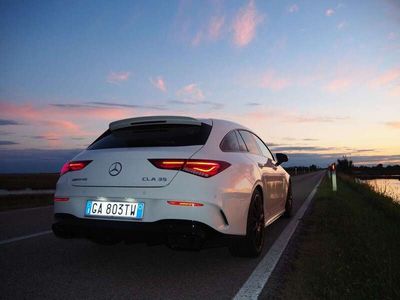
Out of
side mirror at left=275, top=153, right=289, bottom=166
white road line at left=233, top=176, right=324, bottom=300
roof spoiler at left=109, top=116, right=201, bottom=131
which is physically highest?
roof spoiler at left=109, top=116, right=201, bottom=131

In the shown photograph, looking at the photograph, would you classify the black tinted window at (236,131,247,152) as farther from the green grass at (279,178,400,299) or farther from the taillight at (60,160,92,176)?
the taillight at (60,160,92,176)

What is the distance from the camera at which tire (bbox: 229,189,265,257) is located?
471cm

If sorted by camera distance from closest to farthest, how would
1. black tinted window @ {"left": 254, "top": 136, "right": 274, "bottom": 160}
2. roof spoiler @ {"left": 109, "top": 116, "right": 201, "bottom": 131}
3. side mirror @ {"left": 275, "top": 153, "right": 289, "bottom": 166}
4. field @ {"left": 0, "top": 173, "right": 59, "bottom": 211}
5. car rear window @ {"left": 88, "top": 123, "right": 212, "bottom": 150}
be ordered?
car rear window @ {"left": 88, "top": 123, "right": 212, "bottom": 150} → roof spoiler @ {"left": 109, "top": 116, "right": 201, "bottom": 131} → black tinted window @ {"left": 254, "top": 136, "right": 274, "bottom": 160} → side mirror @ {"left": 275, "top": 153, "right": 289, "bottom": 166} → field @ {"left": 0, "top": 173, "right": 59, "bottom": 211}

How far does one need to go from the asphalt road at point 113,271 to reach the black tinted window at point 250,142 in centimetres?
132

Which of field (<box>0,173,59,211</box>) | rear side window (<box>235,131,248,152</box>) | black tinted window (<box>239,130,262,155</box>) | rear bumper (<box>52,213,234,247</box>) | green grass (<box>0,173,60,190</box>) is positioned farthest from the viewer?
green grass (<box>0,173,60,190</box>)

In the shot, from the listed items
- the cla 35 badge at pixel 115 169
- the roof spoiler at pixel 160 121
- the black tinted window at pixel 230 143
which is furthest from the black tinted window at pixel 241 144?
the cla 35 badge at pixel 115 169

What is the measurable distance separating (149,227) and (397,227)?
4.64m

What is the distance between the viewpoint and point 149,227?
402cm

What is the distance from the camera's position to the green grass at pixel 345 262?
3604 millimetres

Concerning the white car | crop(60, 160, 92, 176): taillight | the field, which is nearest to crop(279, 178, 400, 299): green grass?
the white car

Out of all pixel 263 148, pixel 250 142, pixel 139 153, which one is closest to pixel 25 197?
pixel 263 148

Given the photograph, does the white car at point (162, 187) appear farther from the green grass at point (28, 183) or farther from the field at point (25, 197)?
the green grass at point (28, 183)

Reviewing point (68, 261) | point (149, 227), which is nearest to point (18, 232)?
point (68, 261)

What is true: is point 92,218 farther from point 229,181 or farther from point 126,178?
point 229,181
